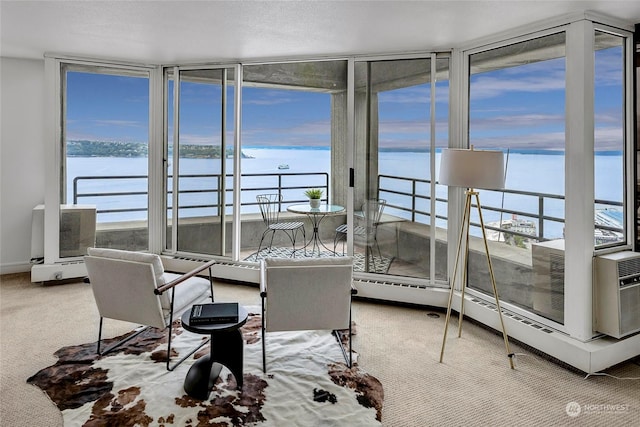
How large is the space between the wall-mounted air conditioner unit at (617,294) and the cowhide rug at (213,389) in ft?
5.85

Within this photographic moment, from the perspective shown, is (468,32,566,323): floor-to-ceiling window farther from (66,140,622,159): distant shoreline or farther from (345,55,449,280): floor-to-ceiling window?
(66,140,622,159): distant shoreline

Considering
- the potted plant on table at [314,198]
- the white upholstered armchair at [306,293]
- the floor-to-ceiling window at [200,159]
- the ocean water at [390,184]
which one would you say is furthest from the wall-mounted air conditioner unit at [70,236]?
the white upholstered armchair at [306,293]

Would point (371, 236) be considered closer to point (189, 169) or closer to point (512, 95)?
point (512, 95)

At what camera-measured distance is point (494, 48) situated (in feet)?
12.6

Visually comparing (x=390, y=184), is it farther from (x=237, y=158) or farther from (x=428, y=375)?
A: (x=428, y=375)

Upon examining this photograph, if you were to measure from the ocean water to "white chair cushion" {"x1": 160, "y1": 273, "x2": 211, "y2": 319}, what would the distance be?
1.82 m

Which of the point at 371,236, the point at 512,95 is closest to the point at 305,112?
the point at 371,236

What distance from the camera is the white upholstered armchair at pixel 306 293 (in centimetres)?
285

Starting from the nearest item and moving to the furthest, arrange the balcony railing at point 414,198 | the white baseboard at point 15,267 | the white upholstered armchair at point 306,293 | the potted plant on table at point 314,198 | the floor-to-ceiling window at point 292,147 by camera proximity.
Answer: the white upholstered armchair at point 306,293 → the balcony railing at point 414,198 → the white baseboard at point 15,267 → the potted plant on table at point 314,198 → the floor-to-ceiling window at point 292,147

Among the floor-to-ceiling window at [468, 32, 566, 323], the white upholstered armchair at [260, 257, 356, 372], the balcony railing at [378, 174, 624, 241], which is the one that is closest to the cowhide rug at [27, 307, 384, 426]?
the white upholstered armchair at [260, 257, 356, 372]

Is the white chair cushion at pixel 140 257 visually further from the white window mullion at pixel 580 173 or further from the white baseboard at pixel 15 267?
the white baseboard at pixel 15 267

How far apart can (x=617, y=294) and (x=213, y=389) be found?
290cm

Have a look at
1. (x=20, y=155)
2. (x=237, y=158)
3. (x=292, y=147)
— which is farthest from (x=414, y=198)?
(x=292, y=147)

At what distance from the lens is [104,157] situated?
5.40 meters
